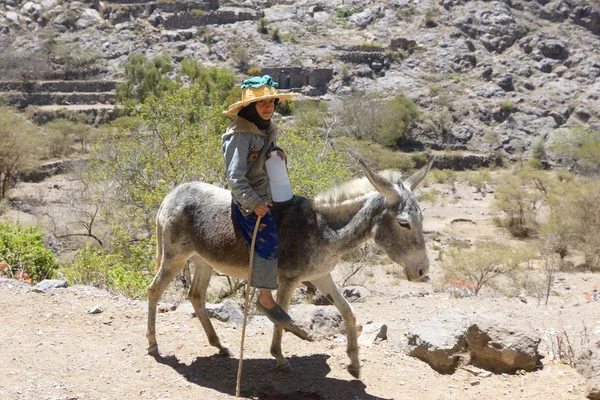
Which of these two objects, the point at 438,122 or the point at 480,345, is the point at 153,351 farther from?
the point at 438,122

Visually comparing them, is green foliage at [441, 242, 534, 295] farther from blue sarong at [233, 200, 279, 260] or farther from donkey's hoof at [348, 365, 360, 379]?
blue sarong at [233, 200, 279, 260]

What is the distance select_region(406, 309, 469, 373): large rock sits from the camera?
16.7ft

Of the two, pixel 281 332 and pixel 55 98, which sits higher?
pixel 281 332

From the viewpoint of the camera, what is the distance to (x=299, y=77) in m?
53.1

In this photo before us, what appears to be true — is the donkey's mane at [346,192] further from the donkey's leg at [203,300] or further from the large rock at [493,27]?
the large rock at [493,27]

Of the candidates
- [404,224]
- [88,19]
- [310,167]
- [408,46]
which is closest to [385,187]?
[404,224]

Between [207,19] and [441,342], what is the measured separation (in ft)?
213

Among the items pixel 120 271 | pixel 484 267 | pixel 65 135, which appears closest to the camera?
pixel 120 271

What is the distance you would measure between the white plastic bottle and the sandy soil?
146cm

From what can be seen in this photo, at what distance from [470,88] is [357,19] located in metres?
19.5

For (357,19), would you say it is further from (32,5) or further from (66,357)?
(66,357)

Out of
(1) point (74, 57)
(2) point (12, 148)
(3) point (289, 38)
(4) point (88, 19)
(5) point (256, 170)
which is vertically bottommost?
(2) point (12, 148)

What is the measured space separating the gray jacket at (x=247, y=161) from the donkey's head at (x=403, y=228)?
827 millimetres

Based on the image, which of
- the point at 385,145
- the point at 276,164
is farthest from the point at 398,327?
the point at 385,145
